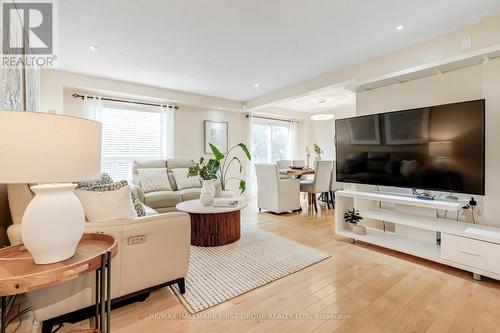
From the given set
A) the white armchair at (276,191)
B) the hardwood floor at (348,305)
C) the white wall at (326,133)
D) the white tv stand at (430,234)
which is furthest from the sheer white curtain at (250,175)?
the hardwood floor at (348,305)

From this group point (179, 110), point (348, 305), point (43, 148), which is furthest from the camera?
point (179, 110)

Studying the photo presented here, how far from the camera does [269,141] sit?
6.96m

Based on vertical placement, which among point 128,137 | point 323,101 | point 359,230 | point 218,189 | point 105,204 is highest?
point 323,101

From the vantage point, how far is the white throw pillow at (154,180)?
4023mm

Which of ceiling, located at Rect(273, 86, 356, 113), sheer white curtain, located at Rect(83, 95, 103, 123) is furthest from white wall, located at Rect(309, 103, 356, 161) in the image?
sheer white curtain, located at Rect(83, 95, 103, 123)

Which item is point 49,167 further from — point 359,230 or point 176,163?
point 176,163

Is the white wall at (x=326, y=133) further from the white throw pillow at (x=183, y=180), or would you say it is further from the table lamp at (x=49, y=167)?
the table lamp at (x=49, y=167)

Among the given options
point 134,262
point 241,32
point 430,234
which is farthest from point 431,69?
point 134,262

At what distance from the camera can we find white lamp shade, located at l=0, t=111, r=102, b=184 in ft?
2.96

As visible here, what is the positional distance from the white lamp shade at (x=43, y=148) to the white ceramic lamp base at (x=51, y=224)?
0.45ft

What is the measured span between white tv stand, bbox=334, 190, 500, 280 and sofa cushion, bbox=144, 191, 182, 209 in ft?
8.27

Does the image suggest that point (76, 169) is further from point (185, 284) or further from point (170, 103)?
point (170, 103)

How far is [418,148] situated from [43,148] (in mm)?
3115

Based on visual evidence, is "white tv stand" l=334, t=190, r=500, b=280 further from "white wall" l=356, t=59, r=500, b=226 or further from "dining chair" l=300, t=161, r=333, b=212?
"dining chair" l=300, t=161, r=333, b=212
